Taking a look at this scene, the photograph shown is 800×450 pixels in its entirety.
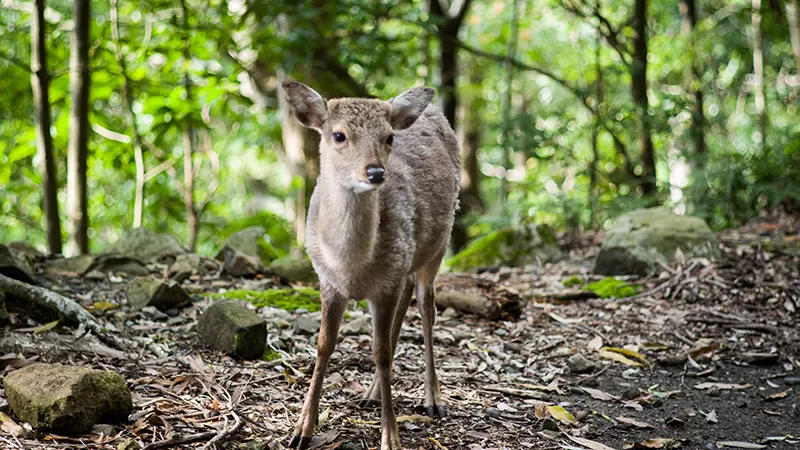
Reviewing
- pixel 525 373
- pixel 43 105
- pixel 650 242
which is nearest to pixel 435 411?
pixel 525 373

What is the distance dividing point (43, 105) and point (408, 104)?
362 centimetres

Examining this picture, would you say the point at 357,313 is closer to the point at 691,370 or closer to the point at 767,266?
the point at 691,370

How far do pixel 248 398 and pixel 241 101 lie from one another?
5.06 m

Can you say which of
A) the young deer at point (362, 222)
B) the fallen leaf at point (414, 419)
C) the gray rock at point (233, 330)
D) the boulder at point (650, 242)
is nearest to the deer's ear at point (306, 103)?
the young deer at point (362, 222)

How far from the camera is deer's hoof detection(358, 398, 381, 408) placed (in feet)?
14.3

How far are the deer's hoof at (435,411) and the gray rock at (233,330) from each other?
45.3 inches

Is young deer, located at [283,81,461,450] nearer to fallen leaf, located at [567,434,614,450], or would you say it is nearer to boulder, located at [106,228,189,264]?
fallen leaf, located at [567,434,614,450]

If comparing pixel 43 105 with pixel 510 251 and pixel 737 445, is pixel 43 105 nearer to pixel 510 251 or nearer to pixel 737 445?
pixel 510 251

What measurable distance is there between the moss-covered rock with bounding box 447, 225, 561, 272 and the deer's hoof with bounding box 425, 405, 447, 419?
13.0ft

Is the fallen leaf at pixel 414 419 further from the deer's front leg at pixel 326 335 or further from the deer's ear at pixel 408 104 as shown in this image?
the deer's ear at pixel 408 104

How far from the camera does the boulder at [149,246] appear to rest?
6.82 metres

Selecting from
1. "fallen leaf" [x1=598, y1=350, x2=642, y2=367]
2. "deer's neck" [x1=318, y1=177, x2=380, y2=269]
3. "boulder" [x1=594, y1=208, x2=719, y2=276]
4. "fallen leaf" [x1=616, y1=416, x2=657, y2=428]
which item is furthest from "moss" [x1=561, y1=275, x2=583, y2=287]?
"deer's neck" [x1=318, y1=177, x2=380, y2=269]

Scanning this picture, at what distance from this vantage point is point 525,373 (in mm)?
5191

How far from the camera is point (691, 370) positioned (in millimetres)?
5301
